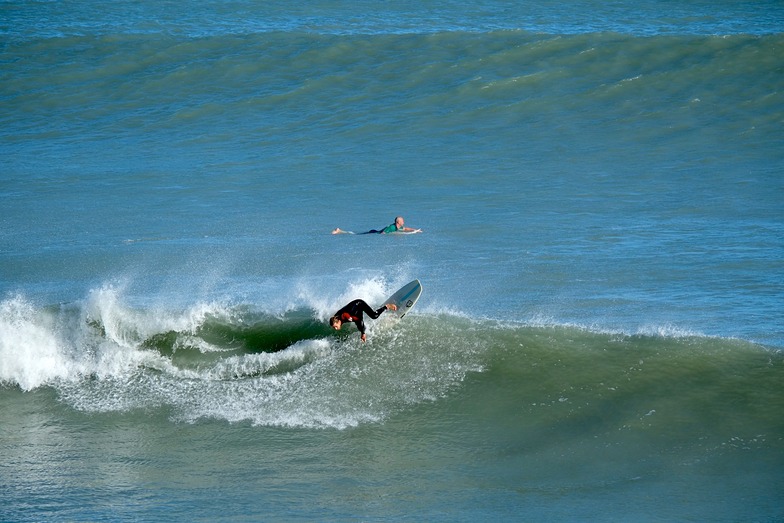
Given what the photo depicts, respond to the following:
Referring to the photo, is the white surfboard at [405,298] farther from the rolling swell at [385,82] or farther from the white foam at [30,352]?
the rolling swell at [385,82]

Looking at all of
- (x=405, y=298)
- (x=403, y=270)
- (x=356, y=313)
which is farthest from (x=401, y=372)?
(x=403, y=270)

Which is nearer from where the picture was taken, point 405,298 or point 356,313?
point 356,313

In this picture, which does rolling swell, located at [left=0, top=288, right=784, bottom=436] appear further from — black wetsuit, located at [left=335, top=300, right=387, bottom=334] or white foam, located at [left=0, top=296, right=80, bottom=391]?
black wetsuit, located at [left=335, top=300, right=387, bottom=334]

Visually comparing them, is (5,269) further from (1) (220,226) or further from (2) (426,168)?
(2) (426,168)

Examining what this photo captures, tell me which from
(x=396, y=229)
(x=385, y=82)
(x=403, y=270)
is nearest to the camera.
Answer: (x=403, y=270)

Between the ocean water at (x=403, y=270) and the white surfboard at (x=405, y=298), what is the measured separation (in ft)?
0.97

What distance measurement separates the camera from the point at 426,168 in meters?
22.5

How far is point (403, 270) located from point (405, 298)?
2354mm

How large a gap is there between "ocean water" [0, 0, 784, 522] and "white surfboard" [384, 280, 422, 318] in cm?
30

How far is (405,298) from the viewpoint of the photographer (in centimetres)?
1298

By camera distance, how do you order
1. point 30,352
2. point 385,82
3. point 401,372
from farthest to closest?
point 385,82 → point 30,352 → point 401,372

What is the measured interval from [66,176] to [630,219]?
14486 mm

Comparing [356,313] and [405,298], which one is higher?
[356,313]

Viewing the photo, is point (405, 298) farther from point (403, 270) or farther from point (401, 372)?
point (403, 270)
